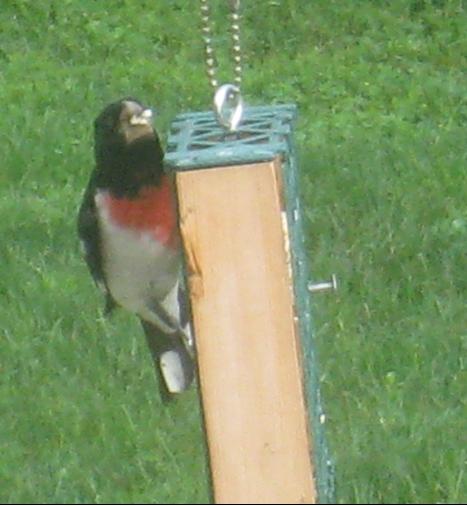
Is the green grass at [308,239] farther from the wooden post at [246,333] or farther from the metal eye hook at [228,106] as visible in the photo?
the metal eye hook at [228,106]

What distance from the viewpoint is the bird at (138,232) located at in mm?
2867

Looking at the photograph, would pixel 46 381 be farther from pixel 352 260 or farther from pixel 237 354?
pixel 237 354

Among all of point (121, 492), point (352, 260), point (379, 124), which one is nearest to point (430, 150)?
point (379, 124)

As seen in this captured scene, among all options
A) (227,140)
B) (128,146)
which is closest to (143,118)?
(128,146)

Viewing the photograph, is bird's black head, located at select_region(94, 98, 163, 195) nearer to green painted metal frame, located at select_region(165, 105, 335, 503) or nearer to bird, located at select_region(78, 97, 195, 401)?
bird, located at select_region(78, 97, 195, 401)

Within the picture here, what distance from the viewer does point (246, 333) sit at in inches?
90.4

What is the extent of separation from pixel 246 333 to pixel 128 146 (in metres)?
0.64

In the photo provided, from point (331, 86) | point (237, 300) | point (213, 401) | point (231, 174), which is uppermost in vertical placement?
point (231, 174)

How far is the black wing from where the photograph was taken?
3.13 metres

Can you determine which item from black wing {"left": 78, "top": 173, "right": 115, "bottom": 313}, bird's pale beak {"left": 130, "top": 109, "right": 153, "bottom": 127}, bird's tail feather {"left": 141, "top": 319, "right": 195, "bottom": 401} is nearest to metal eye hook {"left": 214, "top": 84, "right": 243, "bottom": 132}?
bird's pale beak {"left": 130, "top": 109, "right": 153, "bottom": 127}

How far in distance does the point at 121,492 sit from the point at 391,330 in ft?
3.74

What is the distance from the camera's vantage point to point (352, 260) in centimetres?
534

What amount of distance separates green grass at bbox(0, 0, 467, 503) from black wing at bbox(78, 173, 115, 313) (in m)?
0.96

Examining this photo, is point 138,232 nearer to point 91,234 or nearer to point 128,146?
point 91,234
